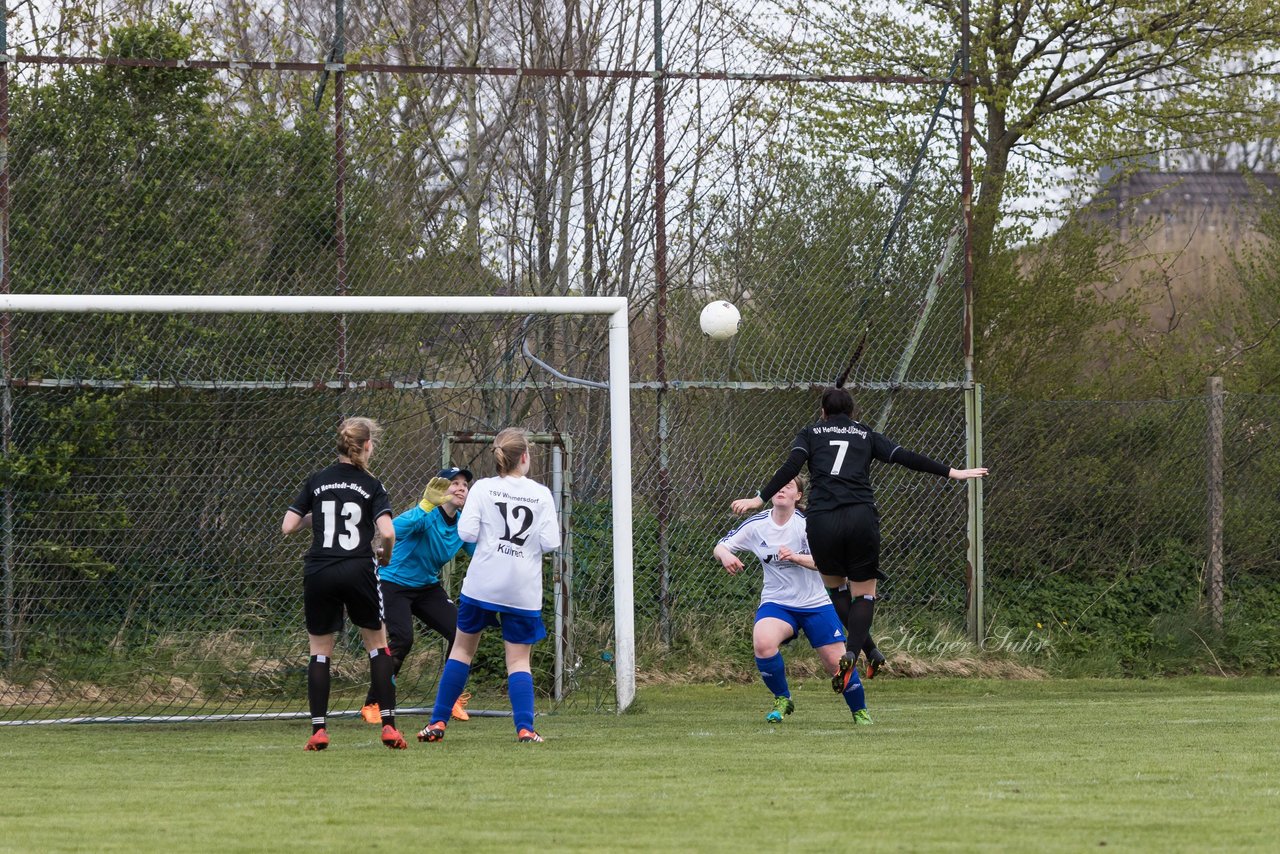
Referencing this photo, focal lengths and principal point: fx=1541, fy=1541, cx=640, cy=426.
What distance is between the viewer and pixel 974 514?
13.2 metres

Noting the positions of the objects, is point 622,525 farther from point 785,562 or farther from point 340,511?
point 340,511

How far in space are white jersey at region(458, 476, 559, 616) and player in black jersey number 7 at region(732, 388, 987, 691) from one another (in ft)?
4.75

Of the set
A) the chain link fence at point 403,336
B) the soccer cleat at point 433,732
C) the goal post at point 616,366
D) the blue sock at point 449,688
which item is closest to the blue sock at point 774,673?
the goal post at point 616,366

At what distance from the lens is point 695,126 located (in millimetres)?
13328

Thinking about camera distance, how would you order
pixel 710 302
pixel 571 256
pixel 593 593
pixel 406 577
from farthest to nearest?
pixel 571 256 < pixel 710 302 < pixel 593 593 < pixel 406 577

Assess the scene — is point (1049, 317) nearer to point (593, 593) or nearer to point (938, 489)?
point (938, 489)

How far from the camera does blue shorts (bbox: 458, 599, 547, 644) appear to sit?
818 centimetres

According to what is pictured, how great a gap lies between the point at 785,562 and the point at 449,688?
7.33 ft

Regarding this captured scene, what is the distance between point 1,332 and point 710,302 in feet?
18.2

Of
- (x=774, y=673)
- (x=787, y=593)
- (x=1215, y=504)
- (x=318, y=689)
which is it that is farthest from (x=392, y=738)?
(x=1215, y=504)

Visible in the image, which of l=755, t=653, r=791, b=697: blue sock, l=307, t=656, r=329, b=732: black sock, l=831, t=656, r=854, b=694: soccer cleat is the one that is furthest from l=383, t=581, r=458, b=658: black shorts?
l=831, t=656, r=854, b=694: soccer cleat

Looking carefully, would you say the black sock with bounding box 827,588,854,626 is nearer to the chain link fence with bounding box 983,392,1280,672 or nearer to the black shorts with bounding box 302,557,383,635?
the black shorts with bounding box 302,557,383,635

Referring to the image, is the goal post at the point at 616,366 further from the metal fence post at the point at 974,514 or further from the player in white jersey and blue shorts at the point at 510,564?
the metal fence post at the point at 974,514

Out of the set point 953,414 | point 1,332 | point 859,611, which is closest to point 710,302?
point 953,414
